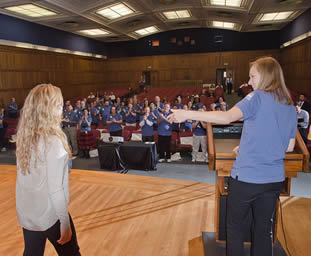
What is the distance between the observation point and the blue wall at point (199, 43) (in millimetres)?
18891

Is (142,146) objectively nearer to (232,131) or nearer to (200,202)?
(200,202)

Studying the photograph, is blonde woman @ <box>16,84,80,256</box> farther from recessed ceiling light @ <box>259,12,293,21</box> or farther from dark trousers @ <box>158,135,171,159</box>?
recessed ceiling light @ <box>259,12,293,21</box>

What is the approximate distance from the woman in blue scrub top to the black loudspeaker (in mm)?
4809

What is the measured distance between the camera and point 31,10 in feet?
38.1

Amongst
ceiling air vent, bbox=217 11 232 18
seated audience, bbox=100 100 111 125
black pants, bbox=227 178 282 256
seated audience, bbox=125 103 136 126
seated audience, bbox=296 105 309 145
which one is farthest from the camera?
ceiling air vent, bbox=217 11 232 18

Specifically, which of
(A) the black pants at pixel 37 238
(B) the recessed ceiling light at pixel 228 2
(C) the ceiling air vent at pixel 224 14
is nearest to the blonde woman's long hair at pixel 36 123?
(A) the black pants at pixel 37 238

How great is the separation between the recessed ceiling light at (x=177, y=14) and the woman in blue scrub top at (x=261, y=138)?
1524 cm

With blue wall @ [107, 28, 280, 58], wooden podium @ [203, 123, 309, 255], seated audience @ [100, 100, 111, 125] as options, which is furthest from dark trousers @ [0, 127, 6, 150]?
blue wall @ [107, 28, 280, 58]

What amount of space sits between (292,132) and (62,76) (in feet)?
55.8

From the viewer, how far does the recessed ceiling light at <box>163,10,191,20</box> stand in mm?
15273

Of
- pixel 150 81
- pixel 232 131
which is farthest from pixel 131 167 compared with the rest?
pixel 150 81

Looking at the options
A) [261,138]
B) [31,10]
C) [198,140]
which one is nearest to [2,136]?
[198,140]

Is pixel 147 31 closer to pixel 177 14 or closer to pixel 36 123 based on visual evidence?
pixel 177 14

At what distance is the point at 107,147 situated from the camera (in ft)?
20.3
